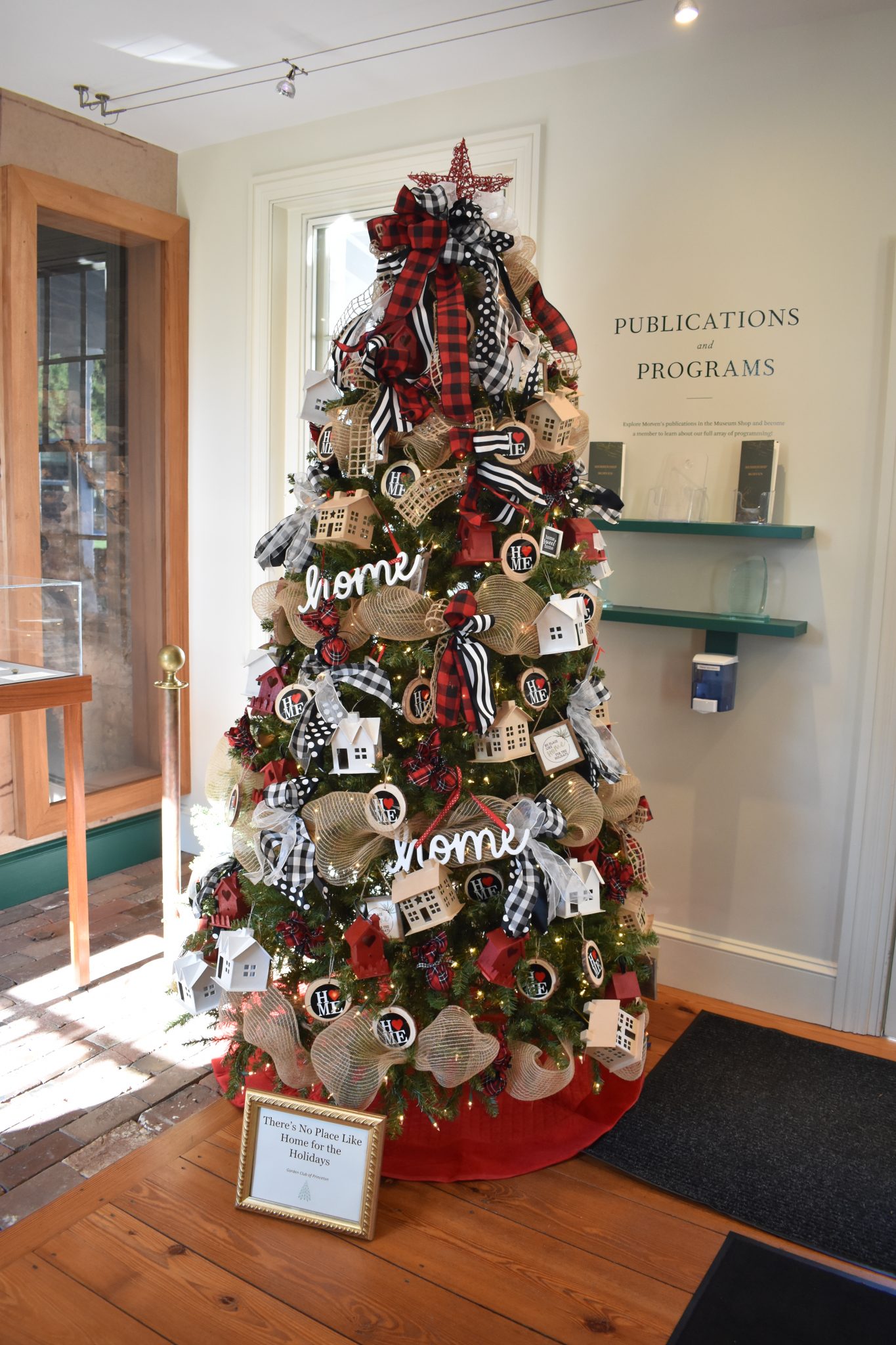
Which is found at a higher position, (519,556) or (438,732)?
(519,556)

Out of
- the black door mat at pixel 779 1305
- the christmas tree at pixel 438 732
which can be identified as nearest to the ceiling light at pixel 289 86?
the christmas tree at pixel 438 732

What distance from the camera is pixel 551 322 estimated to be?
205 cm

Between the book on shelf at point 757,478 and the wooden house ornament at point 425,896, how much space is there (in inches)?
49.9

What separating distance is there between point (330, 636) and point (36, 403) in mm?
1844

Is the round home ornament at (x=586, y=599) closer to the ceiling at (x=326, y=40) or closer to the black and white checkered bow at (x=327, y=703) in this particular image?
the black and white checkered bow at (x=327, y=703)

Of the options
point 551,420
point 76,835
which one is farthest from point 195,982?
point 551,420

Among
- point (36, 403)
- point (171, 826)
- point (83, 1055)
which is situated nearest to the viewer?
point (83, 1055)

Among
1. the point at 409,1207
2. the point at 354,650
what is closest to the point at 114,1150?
the point at 409,1207

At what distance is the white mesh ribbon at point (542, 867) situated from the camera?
6.17ft

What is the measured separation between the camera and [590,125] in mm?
2730

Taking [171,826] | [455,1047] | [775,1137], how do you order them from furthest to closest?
[171,826]
[775,1137]
[455,1047]

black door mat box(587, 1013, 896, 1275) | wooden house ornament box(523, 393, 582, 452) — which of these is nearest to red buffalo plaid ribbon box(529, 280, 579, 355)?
wooden house ornament box(523, 393, 582, 452)

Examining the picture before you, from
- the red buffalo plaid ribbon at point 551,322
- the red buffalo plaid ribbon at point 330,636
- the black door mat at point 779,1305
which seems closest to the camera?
the black door mat at point 779,1305

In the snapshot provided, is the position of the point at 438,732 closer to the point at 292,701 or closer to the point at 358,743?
the point at 358,743
